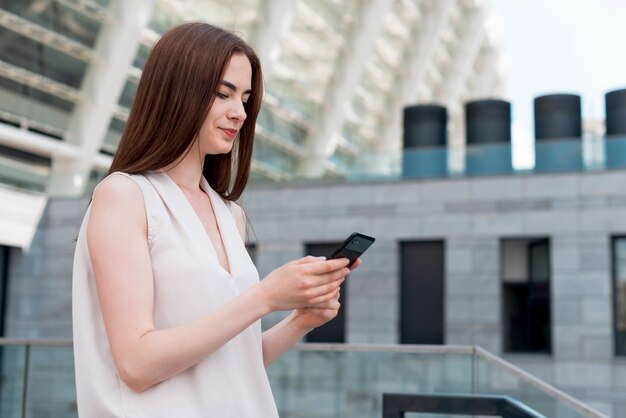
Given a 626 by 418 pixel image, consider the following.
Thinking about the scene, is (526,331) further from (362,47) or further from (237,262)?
(362,47)

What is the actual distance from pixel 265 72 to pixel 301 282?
33406 millimetres

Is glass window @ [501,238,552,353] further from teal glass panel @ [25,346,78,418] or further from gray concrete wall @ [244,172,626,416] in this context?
teal glass panel @ [25,346,78,418]

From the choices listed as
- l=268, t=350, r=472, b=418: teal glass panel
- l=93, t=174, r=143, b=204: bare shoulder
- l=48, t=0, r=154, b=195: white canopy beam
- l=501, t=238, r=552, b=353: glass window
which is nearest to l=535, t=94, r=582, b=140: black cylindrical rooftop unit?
l=501, t=238, r=552, b=353: glass window

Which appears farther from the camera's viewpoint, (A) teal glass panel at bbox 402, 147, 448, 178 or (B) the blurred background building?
(A) teal glass panel at bbox 402, 147, 448, 178

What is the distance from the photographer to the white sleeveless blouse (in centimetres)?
180

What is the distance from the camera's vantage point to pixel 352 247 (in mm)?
1855

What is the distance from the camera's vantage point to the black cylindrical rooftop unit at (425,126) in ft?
82.2

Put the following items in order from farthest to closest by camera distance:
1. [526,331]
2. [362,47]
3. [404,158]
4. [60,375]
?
[362,47]
[404,158]
[526,331]
[60,375]

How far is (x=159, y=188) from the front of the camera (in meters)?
1.96

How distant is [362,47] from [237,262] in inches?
1567

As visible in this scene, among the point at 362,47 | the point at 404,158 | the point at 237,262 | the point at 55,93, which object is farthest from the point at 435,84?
the point at 237,262

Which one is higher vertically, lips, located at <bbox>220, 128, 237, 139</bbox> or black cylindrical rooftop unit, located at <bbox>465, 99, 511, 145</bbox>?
black cylindrical rooftop unit, located at <bbox>465, 99, 511, 145</bbox>

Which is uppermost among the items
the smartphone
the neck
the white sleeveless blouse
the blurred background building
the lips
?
the blurred background building

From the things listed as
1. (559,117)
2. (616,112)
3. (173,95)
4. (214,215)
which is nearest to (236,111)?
(173,95)
